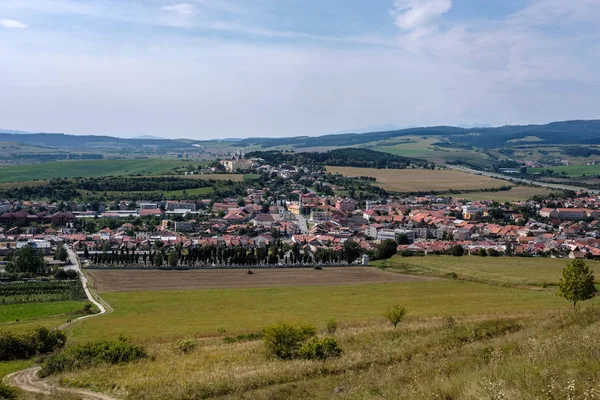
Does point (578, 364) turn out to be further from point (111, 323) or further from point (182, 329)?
point (111, 323)

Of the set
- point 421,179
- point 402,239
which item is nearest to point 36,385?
point 402,239

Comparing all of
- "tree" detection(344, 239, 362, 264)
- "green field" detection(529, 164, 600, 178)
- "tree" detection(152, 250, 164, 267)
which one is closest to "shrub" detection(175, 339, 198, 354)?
"tree" detection(152, 250, 164, 267)

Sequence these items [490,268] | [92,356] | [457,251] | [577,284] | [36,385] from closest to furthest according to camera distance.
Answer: [36,385] < [92,356] < [577,284] < [490,268] < [457,251]

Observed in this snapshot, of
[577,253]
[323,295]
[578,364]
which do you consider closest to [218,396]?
[578,364]

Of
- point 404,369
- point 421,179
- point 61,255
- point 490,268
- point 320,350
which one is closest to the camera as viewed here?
point 404,369

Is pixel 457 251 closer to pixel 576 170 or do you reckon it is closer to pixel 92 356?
pixel 92 356
